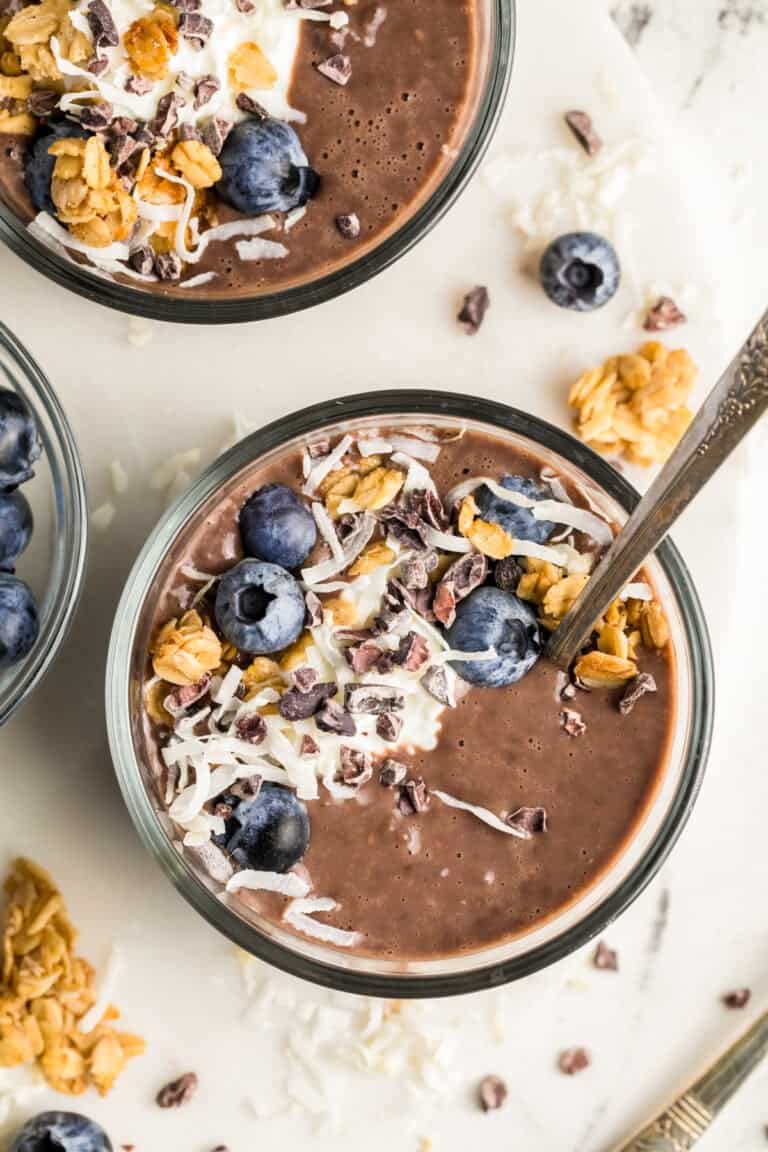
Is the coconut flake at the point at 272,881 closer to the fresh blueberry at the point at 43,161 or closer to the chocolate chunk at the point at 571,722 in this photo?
the chocolate chunk at the point at 571,722

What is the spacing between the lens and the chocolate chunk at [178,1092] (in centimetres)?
262

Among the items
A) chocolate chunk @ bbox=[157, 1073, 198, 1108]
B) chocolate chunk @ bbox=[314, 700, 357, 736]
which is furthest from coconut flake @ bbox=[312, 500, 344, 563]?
chocolate chunk @ bbox=[157, 1073, 198, 1108]

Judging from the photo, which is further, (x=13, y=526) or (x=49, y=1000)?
(x=49, y=1000)

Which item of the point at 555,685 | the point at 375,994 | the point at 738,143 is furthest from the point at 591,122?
the point at 375,994

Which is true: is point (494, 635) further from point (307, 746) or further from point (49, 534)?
point (49, 534)

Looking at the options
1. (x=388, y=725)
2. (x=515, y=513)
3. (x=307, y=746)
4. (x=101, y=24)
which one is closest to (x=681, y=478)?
→ (x=515, y=513)

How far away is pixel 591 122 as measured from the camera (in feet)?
8.57

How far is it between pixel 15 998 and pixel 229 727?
81cm

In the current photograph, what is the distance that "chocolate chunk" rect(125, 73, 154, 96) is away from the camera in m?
2.18

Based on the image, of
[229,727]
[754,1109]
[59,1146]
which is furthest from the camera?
[754,1109]

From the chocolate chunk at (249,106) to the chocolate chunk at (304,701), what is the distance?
38.2 inches

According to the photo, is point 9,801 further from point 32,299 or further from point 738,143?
point 738,143

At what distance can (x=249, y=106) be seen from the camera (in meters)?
2.25

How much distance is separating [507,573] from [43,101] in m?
1.12
